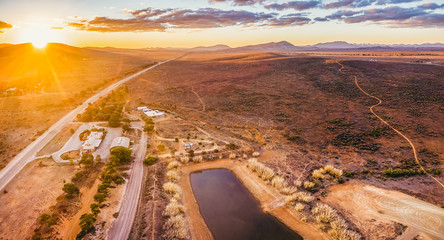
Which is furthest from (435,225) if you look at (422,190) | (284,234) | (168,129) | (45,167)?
(45,167)

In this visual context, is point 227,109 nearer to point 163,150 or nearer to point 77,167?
point 163,150

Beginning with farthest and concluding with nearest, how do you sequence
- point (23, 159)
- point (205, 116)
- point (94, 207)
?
point (205, 116)
point (23, 159)
point (94, 207)

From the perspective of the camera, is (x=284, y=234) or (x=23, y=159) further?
(x=23, y=159)

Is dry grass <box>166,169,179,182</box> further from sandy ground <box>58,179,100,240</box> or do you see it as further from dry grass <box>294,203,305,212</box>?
dry grass <box>294,203,305,212</box>

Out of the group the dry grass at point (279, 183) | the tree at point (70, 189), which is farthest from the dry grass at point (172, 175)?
the dry grass at point (279, 183)

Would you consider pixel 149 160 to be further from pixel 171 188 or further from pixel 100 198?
pixel 100 198

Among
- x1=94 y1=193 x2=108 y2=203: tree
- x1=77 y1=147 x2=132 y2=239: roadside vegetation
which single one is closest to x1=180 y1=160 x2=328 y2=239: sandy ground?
x1=77 y1=147 x2=132 y2=239: roadside vegetation

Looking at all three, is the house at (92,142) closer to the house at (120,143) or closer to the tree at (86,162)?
the house at (120,143)
